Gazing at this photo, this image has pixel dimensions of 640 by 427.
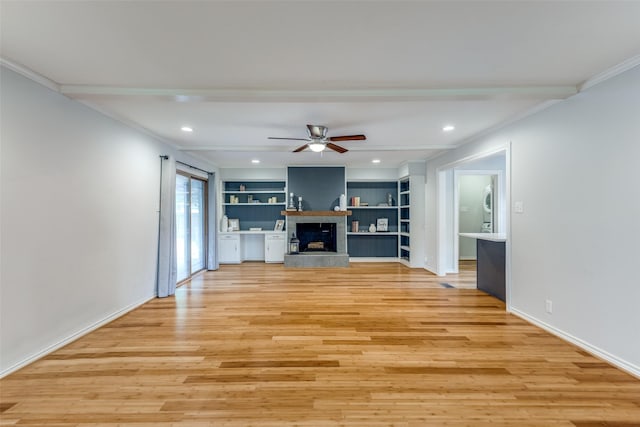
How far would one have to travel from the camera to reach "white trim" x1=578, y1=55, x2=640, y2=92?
2.21 metres

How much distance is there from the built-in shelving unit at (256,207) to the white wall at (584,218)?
17.9ft


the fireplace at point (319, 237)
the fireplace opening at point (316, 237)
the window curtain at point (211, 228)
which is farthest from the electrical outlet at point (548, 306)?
the window curtain at point (211, 228)

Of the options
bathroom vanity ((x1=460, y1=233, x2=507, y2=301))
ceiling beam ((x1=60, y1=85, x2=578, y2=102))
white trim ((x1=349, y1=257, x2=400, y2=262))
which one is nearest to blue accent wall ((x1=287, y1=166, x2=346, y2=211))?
white trim ((x1=349, y1=257, x2=400, y2=262))

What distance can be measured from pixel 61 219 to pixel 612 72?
5314mm

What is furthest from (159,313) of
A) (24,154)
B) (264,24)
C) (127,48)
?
(264,24)

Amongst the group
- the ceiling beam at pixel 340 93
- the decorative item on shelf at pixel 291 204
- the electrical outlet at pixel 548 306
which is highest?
the ceiling beam at pixel 340 93

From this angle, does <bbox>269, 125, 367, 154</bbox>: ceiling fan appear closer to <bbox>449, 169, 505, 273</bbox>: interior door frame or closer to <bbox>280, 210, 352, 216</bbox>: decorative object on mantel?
<bbox>280, 210, 352, 216</bbox>: decorative object on mantel

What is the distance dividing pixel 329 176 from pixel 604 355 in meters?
5.72

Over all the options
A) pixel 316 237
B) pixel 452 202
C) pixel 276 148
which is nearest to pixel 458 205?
pixel 452 202

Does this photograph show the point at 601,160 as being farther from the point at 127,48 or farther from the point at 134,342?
the point at 134,342

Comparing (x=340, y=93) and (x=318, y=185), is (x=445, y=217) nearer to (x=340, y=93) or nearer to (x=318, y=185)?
(x=318, y=185)

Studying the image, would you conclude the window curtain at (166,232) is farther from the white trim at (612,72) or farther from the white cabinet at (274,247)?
the white trim at (612,72)

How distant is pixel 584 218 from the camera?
2660mm

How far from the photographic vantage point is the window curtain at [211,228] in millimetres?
6438
